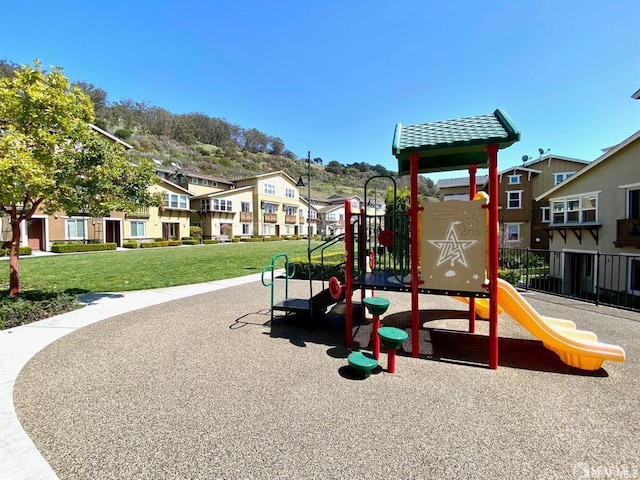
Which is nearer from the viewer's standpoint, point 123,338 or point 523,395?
point 523,395

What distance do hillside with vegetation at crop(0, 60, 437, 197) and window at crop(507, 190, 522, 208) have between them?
2814 cm

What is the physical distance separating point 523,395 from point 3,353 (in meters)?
7.31

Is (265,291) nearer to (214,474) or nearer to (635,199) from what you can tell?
(214,474)

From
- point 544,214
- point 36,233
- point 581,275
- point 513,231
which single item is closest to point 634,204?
point 581,275

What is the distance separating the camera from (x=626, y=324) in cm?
622

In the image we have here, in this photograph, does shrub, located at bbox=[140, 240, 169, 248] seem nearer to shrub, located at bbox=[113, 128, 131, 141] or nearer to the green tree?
the green tree

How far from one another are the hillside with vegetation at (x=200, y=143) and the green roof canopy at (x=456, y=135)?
48202 mm

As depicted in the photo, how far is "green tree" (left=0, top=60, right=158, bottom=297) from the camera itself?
606 cm

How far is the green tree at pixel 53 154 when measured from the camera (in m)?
6.06

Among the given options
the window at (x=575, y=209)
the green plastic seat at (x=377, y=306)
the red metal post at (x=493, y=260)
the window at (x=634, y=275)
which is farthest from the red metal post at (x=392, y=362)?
the window at (x=575, y=209)

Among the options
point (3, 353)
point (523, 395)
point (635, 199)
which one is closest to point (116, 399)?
point (3, 353)

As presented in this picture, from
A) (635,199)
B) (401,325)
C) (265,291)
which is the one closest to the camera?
(401,325)

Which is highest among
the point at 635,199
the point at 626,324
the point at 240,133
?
the point at 240,133

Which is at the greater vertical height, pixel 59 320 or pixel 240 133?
pixel 240 133
